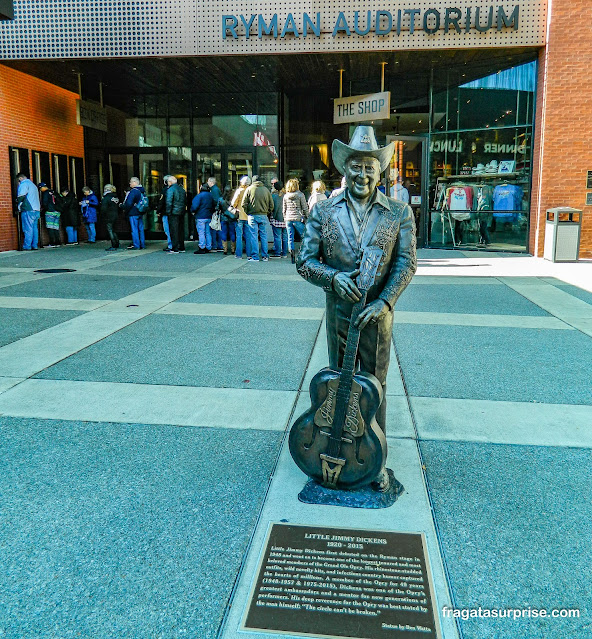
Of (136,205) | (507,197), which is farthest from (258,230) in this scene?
(507,197)

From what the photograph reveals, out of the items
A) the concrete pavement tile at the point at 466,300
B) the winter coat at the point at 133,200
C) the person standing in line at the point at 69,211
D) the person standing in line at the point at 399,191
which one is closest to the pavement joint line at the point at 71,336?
the concrete pavement tile at the point at 466,300

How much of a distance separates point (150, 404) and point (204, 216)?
12.3 m

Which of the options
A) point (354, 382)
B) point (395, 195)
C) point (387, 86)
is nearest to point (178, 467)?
point (354, 382)

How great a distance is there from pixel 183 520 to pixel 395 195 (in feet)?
45.0

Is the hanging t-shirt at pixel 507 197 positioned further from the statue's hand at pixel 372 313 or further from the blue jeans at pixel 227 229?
the statue's hand at pixel 372 313

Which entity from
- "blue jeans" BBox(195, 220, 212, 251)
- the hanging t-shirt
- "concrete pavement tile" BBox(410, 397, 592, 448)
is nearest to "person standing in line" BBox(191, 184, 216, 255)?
"blue jeans" BBox(195, 220, 212, 251)

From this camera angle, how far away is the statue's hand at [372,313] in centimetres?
295

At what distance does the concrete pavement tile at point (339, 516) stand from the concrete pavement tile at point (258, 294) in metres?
5.23

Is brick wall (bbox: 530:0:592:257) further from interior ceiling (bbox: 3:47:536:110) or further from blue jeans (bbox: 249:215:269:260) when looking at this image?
blue jeans (bbox: 249:215:269:260)

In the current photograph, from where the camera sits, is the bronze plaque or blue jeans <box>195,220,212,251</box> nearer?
the bronze plaque

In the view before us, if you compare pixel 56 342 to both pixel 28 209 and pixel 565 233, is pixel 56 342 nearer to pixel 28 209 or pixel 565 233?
pixel 28 209

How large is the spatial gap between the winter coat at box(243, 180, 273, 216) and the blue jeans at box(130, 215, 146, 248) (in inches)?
184

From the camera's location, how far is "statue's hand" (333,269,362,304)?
2912 millimetres

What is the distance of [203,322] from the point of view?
749cm
